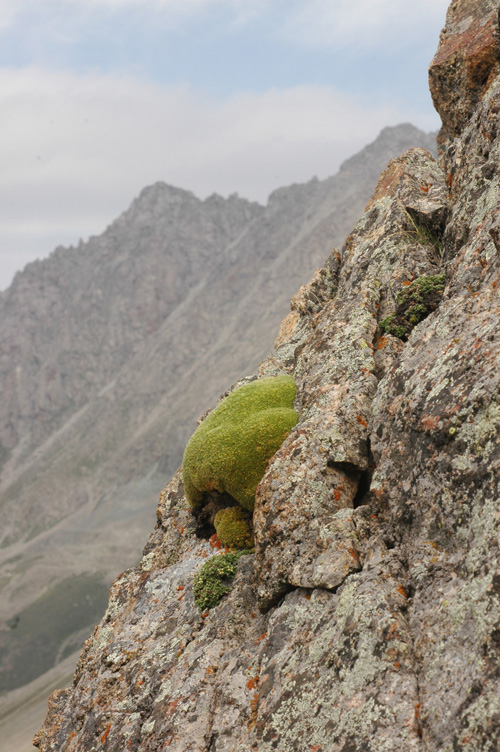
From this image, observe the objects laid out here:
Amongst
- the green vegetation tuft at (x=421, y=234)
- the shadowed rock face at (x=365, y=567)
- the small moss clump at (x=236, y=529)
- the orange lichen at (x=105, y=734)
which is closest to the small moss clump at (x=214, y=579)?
the shadowed rock face at (x=365, y=567)

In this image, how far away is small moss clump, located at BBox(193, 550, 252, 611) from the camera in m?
14.8

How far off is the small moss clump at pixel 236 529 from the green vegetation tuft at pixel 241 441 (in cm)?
53

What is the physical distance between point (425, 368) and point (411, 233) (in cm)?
831

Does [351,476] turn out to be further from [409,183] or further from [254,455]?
[409,183]

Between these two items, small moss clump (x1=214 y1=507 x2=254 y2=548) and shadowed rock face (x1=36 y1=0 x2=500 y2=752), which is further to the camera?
small moss clump (x1=214 y1=507 x2=254 y2=548)

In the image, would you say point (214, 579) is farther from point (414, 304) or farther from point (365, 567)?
point (414, 304)

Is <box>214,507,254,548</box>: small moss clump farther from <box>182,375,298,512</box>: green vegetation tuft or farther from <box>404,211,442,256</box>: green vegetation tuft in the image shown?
<box>404,211,442,256</box>: green vegetation tuft

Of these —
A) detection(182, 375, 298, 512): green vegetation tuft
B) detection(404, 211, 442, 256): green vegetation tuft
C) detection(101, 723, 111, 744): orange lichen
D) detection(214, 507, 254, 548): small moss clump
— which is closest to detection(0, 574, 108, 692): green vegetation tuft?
detection(101, 723, 111, 744): orange lichen

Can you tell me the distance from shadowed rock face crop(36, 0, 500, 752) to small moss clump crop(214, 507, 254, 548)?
0.94 meters

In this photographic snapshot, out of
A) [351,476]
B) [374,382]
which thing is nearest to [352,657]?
[351,476]

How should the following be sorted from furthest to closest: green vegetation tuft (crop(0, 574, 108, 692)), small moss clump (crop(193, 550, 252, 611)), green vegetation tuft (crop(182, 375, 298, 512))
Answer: green vegetation tuft (crop(0, 574, 108, 692)) < green vegetation tuft (crop(182, 375, 298, 512)) < small moss clump (crop(193, 550, 252, 611))

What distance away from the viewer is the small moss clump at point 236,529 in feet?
53.2

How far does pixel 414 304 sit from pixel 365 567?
7.60m

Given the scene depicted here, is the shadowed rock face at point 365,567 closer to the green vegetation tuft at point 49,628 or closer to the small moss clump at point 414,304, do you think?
the small moss clump at point 414,304
